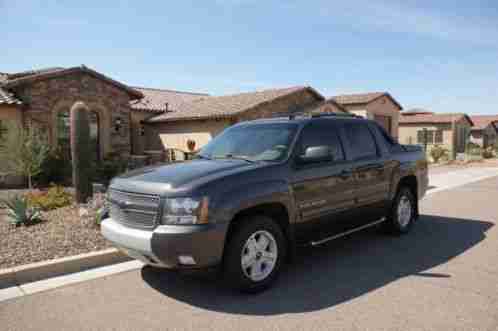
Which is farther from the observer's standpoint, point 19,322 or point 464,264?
point 464,264

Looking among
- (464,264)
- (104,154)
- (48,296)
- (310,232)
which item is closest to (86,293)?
(48,296)

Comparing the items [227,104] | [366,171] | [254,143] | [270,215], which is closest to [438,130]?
[227,104]

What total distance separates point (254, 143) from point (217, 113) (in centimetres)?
1375

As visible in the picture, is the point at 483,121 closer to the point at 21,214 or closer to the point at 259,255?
the point at 259,255

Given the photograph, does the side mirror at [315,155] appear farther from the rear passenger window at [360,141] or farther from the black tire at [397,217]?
the black tire at [397,217]

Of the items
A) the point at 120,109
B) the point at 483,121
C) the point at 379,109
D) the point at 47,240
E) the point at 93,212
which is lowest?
the point at 47,240

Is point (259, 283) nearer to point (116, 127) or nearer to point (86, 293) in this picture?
point (86, 293)

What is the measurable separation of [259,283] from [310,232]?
968 mm

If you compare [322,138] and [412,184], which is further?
[412,184]

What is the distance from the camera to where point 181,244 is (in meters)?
3.84

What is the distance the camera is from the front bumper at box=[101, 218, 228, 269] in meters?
3.85

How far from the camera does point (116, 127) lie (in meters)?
17.5

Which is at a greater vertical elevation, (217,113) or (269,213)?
(217,113)

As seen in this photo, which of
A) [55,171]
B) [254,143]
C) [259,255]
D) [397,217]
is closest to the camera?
[259,255]
